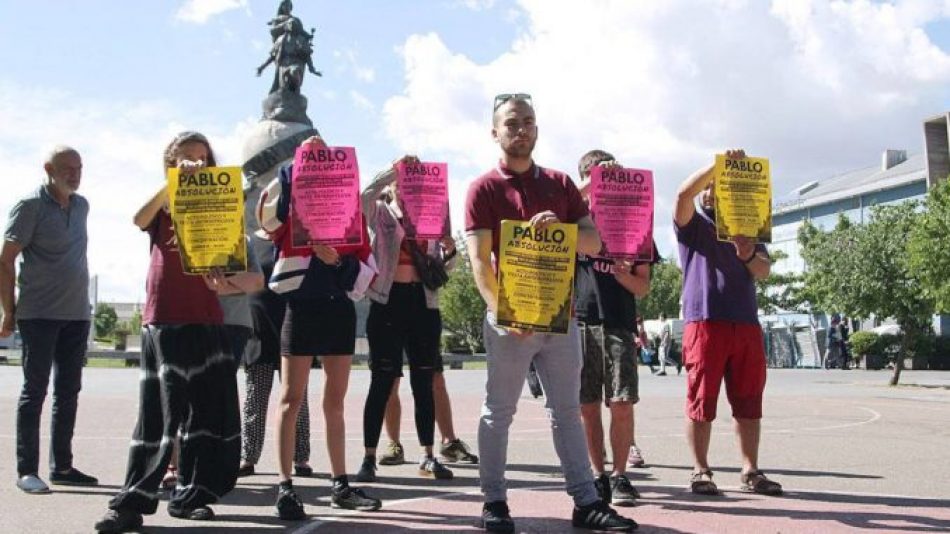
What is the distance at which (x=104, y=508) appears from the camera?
5.98 metres

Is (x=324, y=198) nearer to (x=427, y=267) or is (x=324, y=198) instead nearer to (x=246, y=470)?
(x=427, y=267)

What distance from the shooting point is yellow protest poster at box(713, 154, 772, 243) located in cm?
623

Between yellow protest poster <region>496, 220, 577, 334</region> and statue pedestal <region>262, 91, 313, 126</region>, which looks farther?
statue pedestal <region>262, 91, 313, 126</region>

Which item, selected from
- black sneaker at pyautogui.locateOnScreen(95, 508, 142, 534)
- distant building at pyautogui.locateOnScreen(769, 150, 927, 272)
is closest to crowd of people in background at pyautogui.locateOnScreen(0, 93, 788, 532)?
black sneaker at pyautogui.locateOnScreen(95, 508, 142, 534)

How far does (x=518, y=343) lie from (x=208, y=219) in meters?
1.78

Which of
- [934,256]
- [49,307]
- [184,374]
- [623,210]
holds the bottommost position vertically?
[184,374]

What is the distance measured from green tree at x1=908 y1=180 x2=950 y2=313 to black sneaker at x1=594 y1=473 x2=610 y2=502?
20.1 m

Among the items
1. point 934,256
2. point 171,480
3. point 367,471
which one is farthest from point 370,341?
point 934,256

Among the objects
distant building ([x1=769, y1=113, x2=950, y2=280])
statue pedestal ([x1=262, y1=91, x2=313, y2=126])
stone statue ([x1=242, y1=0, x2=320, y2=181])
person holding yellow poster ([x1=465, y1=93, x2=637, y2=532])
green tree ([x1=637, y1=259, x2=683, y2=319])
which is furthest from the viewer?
green tree ([x1=637, y1=259, x2=683, y2=319])

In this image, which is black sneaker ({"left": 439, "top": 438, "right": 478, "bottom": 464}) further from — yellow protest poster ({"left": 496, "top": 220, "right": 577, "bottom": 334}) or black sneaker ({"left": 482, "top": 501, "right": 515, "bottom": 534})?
yellow protest poster ({"left": 496, "top": 220, "right": 577, "bottom": 334})

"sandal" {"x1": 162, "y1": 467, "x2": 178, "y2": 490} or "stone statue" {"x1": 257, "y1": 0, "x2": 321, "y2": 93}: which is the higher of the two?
"stone statue" {"x1": 257, "y1": 0, "x2": 321, "y2": 93}

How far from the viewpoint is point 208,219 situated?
5168mm

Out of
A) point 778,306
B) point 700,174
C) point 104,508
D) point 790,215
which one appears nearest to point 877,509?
point 700,174

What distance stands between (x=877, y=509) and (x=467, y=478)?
291cm
